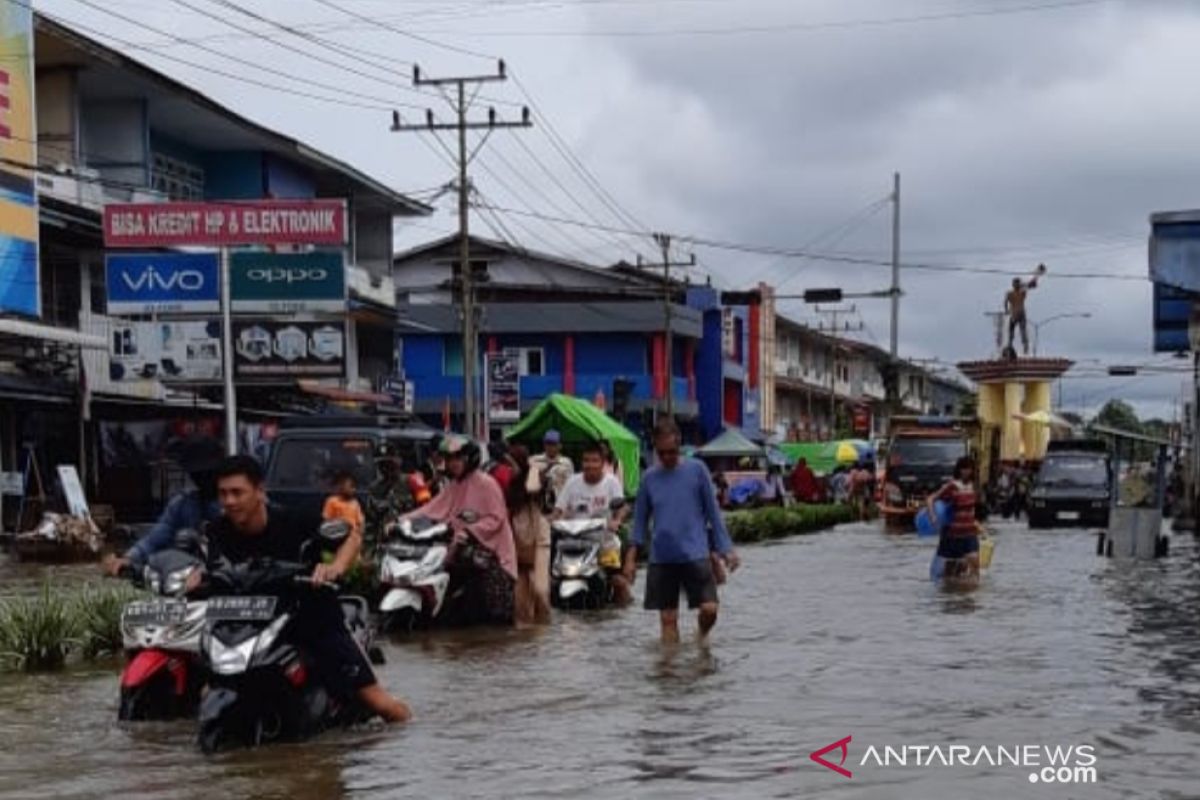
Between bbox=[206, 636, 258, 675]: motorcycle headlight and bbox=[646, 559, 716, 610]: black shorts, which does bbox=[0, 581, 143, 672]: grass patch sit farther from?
bbox=[206, 636, 258, 675]: motorcycle headlight

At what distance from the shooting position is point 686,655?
1223 centimetres

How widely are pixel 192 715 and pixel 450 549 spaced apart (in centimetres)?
459

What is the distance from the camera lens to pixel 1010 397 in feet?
165

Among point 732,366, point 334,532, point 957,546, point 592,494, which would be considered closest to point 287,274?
point 957,546

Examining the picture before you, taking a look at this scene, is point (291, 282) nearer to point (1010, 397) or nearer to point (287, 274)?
point (287, 274)

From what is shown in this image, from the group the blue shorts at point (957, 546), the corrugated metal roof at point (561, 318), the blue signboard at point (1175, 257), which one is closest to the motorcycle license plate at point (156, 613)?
the blue shorts at point (957, 546)

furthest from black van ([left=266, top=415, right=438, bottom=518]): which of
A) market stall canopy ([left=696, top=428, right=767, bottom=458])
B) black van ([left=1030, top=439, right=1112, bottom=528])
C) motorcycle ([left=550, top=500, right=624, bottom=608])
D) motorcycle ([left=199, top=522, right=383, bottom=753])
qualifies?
market stall canopy ([left=696, top=428, right=767, bottom=458])

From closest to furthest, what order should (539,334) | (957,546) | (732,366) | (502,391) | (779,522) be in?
(957,546)
(779,522)
(502,391)
(539,334)
(732,366)

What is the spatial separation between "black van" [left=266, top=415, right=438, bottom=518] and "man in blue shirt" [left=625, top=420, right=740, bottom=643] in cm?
610

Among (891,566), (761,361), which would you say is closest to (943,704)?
(891,566)

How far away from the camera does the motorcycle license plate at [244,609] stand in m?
7.73

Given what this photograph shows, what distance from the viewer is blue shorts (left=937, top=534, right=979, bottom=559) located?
18.9 metres

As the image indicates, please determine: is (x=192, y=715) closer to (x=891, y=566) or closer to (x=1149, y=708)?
(x=1149, y=708)

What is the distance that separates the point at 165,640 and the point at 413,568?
486cm
